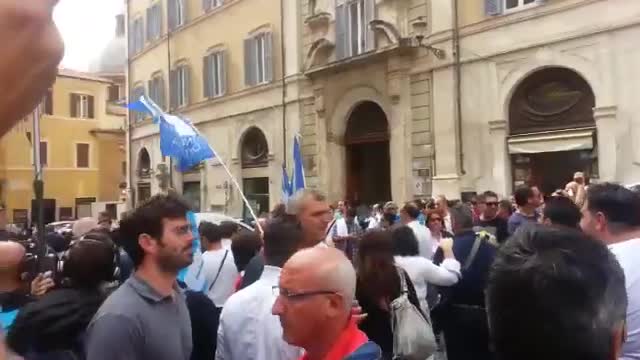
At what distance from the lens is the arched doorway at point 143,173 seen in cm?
3291

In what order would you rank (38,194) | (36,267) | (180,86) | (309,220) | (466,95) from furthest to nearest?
(180,86), (466,95), (38,194), (36,267), (309,220)

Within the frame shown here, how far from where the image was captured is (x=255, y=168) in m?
25.2

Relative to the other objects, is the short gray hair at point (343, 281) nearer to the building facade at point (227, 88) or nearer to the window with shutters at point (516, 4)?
the window with shutters at point (516, 4)

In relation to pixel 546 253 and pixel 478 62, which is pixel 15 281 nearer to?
pixel 546 253

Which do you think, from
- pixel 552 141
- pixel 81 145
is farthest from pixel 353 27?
pixel 81 145

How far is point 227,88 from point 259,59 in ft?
7.36

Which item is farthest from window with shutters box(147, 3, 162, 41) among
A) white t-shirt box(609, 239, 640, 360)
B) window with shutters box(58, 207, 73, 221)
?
white t-shirt box(609, 239, 640, 360)

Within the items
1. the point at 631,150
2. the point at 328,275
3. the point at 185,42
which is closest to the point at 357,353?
the point at 328,275

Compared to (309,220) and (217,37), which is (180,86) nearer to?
(217,37)

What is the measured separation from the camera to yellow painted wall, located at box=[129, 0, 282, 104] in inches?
962

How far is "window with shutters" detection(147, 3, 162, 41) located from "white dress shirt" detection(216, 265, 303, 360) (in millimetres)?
29345

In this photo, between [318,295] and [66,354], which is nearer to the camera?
[318,295]

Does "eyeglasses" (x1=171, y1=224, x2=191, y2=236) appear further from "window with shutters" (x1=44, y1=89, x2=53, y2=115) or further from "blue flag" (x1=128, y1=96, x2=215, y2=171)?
"blue flag" (x1=128, y1=96, x2=215, y2=171)

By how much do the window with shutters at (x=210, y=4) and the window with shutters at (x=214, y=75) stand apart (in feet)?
5.86
